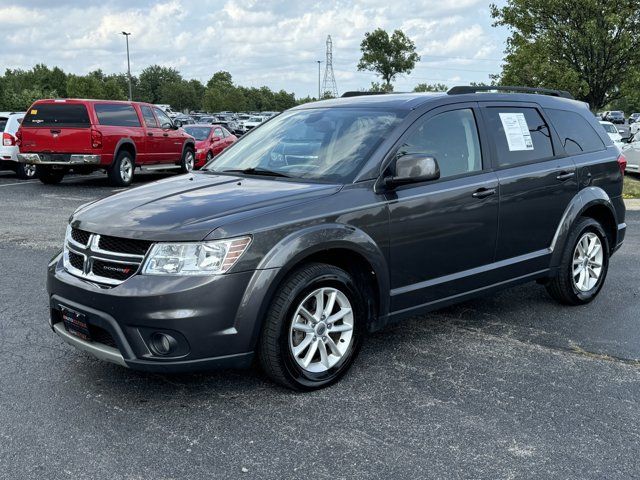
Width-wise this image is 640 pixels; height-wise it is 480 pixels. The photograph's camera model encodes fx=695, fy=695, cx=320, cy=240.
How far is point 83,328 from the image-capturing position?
3814 millimetres

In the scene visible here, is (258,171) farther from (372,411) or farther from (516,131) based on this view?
(516,131)

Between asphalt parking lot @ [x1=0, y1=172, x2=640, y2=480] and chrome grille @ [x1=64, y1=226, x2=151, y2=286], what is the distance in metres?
0.70

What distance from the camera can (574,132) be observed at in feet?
19.0

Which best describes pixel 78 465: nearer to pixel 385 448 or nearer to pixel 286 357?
pixel 286 357

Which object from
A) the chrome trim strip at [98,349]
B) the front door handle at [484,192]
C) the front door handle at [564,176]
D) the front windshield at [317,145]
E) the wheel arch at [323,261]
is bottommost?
the chrome trim strip at [98,349]

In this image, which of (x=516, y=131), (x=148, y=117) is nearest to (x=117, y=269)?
(x=516, y=131)

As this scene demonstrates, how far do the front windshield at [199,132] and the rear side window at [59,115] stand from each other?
577cm

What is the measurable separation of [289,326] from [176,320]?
2.11 ft

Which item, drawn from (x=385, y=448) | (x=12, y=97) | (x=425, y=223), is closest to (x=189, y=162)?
(x=425, y=223)

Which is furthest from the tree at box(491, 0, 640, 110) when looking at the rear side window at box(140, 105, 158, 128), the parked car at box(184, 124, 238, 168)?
the rear side window at box(140, 105, 158, 128)

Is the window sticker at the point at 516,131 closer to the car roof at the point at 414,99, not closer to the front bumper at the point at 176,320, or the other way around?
the car roof at the point at 414,99

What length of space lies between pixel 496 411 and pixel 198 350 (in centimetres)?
163

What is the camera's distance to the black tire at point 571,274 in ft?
18.3

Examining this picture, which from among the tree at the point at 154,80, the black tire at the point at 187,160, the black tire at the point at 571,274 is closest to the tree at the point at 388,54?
the black tire at the point at 187,160
